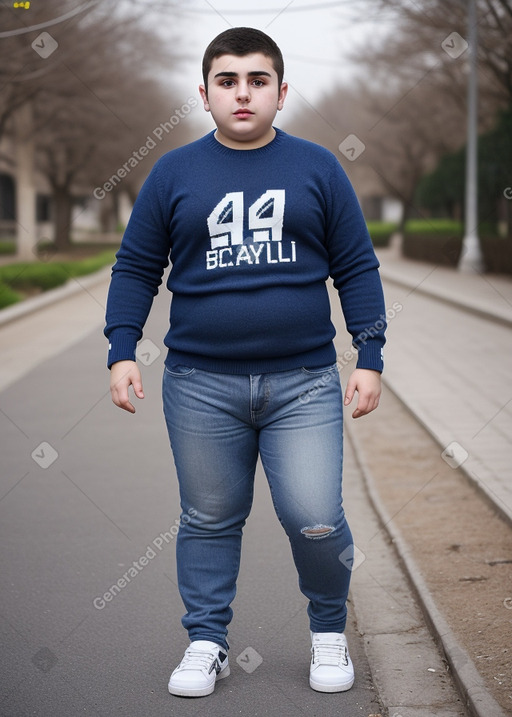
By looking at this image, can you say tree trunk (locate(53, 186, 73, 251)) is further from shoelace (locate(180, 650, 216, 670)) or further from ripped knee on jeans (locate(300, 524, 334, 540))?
ripped knee on jeans (locate(300, 524, 334, 540))

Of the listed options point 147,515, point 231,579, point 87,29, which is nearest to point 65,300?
point 87,29

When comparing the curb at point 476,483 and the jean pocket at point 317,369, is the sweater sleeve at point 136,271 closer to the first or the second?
the jean pocket at point 317,369

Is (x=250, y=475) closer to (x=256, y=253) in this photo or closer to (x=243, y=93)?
(x=256, y=253)

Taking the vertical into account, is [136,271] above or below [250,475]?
above

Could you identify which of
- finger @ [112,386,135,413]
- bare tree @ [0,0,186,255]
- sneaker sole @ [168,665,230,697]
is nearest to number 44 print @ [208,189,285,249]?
finger @ [112,386,135,413]

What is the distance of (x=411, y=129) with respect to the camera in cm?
4447

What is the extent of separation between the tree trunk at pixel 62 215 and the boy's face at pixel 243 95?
131 feet

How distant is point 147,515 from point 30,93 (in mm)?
20897

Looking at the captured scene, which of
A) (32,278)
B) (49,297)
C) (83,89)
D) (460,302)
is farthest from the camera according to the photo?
(83,89)

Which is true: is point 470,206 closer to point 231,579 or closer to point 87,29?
point 87,29

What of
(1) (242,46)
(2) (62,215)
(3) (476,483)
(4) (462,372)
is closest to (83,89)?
(2) (62,215)

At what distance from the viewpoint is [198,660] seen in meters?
3.38

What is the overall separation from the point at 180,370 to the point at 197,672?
969 mm

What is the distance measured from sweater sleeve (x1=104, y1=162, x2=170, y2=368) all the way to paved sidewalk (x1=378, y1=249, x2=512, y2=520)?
263 cm
